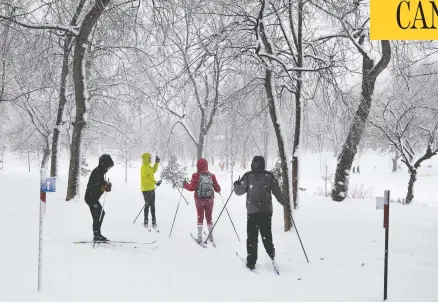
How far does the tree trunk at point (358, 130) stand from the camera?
10.3 metres

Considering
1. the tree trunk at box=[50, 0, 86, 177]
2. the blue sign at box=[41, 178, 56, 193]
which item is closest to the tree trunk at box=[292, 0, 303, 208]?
the blue sign at box=[41, 178, 56, 193]

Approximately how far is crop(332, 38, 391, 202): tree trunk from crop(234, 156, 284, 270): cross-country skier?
15.4 ft

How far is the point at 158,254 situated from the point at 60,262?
5.26 feet

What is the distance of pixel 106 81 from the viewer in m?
13.6

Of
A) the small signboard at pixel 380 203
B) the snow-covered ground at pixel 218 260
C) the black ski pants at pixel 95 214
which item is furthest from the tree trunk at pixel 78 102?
the small signboard at pixel 380 203

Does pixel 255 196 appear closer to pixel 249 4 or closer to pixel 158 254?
pixel 158 254

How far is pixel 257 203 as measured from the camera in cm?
582

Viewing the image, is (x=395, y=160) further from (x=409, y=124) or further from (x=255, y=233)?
(x=255, y=233)

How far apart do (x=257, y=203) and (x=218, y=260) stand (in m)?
1.23

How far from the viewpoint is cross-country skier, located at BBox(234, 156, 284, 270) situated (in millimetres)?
5812

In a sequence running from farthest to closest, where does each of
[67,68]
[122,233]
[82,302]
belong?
[67,68] < [122,233] < [82,302]

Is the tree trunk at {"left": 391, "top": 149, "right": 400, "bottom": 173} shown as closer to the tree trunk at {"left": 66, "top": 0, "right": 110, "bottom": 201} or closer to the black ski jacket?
the tree trunk at {"left": 66, "top": 0, "right": 110, "bottom": 201}

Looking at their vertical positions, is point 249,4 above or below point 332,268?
above

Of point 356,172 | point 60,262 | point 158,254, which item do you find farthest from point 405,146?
point 356,172
